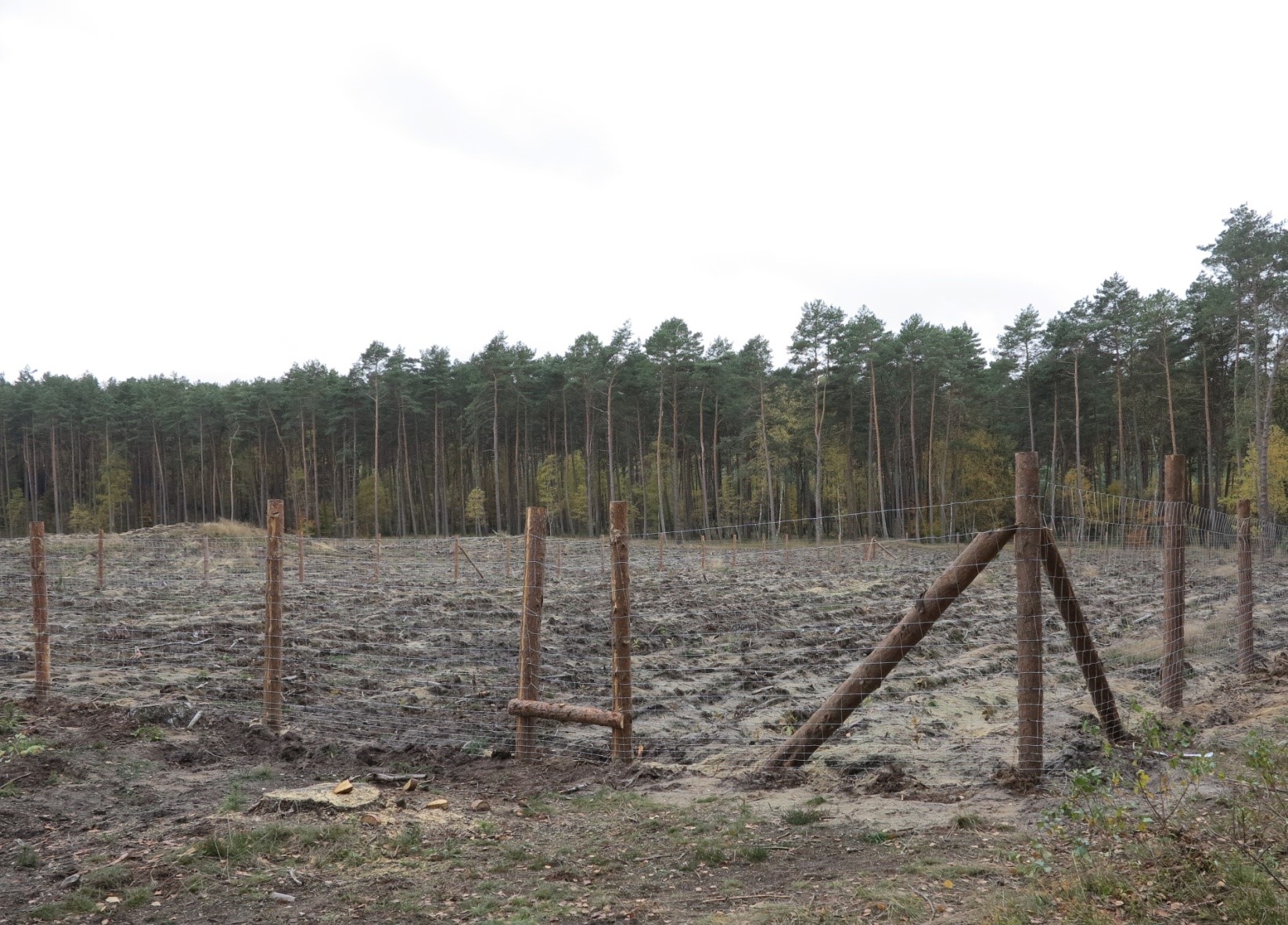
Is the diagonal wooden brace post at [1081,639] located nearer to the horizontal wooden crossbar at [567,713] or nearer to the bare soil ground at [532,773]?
the bare soil ground at [532,773]

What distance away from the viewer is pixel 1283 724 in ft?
22.6

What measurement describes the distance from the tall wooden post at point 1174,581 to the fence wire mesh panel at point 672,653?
0.51 m

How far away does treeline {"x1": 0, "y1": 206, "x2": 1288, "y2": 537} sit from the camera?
4378 centimetres

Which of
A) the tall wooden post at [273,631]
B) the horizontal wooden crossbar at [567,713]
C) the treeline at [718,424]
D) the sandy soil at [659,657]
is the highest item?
the treeline at [718,424]

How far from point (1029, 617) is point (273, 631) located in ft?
19.8

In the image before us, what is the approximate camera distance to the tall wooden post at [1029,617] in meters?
5.65

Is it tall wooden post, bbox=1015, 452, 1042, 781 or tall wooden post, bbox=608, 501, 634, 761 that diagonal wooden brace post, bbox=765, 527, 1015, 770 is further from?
tall wooden post, bbox=608, 501, 634, 761

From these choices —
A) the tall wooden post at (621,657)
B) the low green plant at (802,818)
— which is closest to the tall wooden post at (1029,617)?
the low green plant at (802,818)

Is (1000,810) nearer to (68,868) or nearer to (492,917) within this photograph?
(492,917)

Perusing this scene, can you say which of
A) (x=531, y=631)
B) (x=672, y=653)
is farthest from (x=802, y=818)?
(x=672, y=653)

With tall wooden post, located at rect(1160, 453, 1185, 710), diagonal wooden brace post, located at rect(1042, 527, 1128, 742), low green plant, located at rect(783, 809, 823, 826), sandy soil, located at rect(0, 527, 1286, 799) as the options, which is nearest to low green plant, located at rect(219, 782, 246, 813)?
sandy soil, located at rect(0, 527, 1286, 799)

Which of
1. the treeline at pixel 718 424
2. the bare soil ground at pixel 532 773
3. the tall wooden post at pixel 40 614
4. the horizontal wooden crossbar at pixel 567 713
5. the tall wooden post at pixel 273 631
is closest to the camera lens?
the bare soil ground at pixel 532 773

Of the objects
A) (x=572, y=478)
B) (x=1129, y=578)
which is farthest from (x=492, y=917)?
(x=572, y=478)

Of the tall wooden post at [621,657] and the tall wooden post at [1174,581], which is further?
the tall wooden post at [1174,581]
